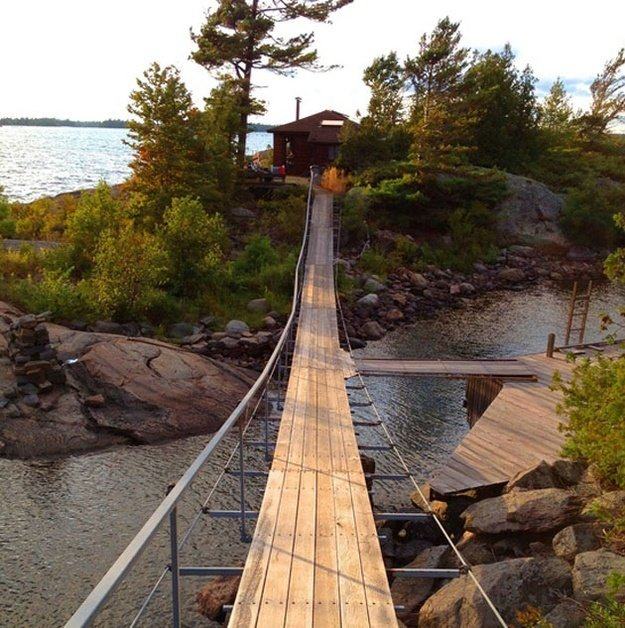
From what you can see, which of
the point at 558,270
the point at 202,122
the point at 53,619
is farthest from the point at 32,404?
the point at 558,270

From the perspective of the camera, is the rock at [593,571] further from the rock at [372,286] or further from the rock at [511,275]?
the rock at [511,275]

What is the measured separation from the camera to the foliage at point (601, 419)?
22.9 feet

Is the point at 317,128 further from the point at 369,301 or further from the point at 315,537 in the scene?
the point at 315,537

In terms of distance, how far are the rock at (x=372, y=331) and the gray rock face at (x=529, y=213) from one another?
16.9 meters

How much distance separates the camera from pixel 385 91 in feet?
122

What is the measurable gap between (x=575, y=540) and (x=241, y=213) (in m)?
24.3

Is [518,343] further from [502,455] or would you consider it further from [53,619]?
[53,619]

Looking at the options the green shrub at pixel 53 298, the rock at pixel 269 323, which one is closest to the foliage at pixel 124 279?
the green shrub at pixel 53 298

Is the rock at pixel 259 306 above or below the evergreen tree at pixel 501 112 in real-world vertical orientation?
below

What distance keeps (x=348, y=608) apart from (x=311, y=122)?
3950cm

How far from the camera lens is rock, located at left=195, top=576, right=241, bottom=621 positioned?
7602 mm

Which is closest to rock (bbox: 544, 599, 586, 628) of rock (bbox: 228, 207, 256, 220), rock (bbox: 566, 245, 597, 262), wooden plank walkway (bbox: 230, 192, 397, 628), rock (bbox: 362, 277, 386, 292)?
wooden plank walkway (bbox: 230, 192, 397, 628)

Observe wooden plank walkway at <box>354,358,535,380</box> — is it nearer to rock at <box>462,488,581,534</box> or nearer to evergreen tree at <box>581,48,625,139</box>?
rock at <box>462,488,581,534</box>

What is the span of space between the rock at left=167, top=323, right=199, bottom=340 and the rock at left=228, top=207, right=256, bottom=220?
11.8 m
